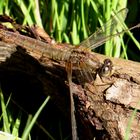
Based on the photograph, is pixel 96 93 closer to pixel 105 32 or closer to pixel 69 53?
pixel 69 53

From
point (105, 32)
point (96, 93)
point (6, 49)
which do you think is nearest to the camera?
point (96, 93)

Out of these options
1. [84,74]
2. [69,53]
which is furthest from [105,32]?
[84,74]

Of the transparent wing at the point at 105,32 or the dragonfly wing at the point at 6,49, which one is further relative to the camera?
the transparent wing at the point at 105,32

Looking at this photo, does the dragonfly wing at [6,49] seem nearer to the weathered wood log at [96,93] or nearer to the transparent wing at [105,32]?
the weathered wood log at [96,93]

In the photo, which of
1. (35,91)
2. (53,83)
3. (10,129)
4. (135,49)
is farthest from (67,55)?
(135,49)

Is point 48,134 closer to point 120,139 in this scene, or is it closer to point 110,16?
point 120,139

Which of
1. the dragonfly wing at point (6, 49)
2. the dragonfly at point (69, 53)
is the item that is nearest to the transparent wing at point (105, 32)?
the dragonfly at point (69, 53)

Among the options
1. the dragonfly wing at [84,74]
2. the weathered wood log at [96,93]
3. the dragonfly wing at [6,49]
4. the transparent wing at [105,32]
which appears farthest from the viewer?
the transparent wing at [105,32]
